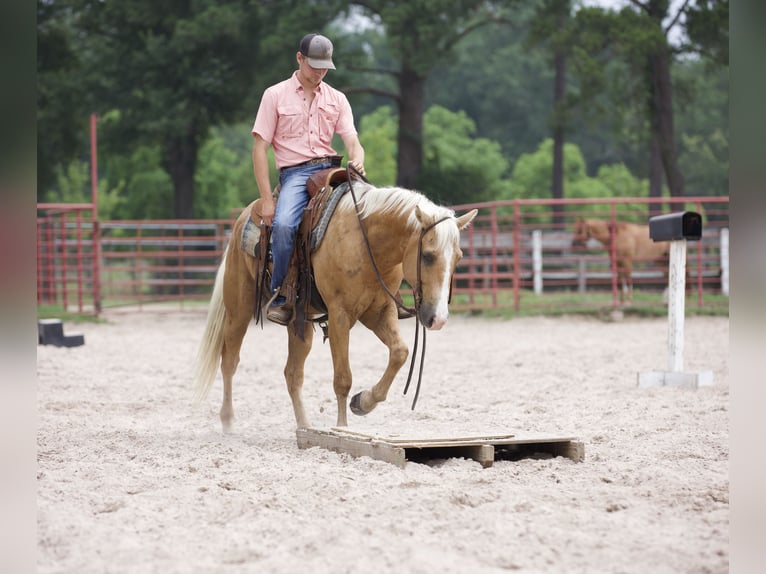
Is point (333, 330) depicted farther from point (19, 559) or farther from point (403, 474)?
point (19, 559)

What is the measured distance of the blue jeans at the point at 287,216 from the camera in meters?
5.53

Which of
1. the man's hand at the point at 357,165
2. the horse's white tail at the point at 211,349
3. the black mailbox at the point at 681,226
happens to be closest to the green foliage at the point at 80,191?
the black mailbox at the point at 681,226

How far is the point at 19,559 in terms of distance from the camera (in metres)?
2.71

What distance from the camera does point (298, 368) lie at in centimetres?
592

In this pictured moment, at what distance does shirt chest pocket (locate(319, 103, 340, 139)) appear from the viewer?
5750 millimetres

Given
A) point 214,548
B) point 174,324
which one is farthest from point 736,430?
point 174,324

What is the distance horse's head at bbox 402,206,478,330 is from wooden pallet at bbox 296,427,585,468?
56 centimetres

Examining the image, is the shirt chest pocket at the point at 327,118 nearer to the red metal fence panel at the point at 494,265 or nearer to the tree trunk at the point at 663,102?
Result: the red metal fence panel at the point at 494,265

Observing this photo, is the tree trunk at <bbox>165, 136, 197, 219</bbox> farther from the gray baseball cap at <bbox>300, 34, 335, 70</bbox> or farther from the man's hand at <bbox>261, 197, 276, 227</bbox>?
the gray baseball cap at <bbox>300, 34, 335, 70</bbox>

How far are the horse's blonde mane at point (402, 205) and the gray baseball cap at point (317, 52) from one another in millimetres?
693

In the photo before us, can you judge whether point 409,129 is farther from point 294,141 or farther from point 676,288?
point 294,141

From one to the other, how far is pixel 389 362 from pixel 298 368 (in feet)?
2.59

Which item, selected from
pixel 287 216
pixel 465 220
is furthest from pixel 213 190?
pixel 465 220

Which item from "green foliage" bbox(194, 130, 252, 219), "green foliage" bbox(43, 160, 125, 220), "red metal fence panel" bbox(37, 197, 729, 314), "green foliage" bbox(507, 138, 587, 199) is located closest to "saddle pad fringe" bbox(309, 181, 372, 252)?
"red metal fence panel" bbox(37, 197, 729, 314)
